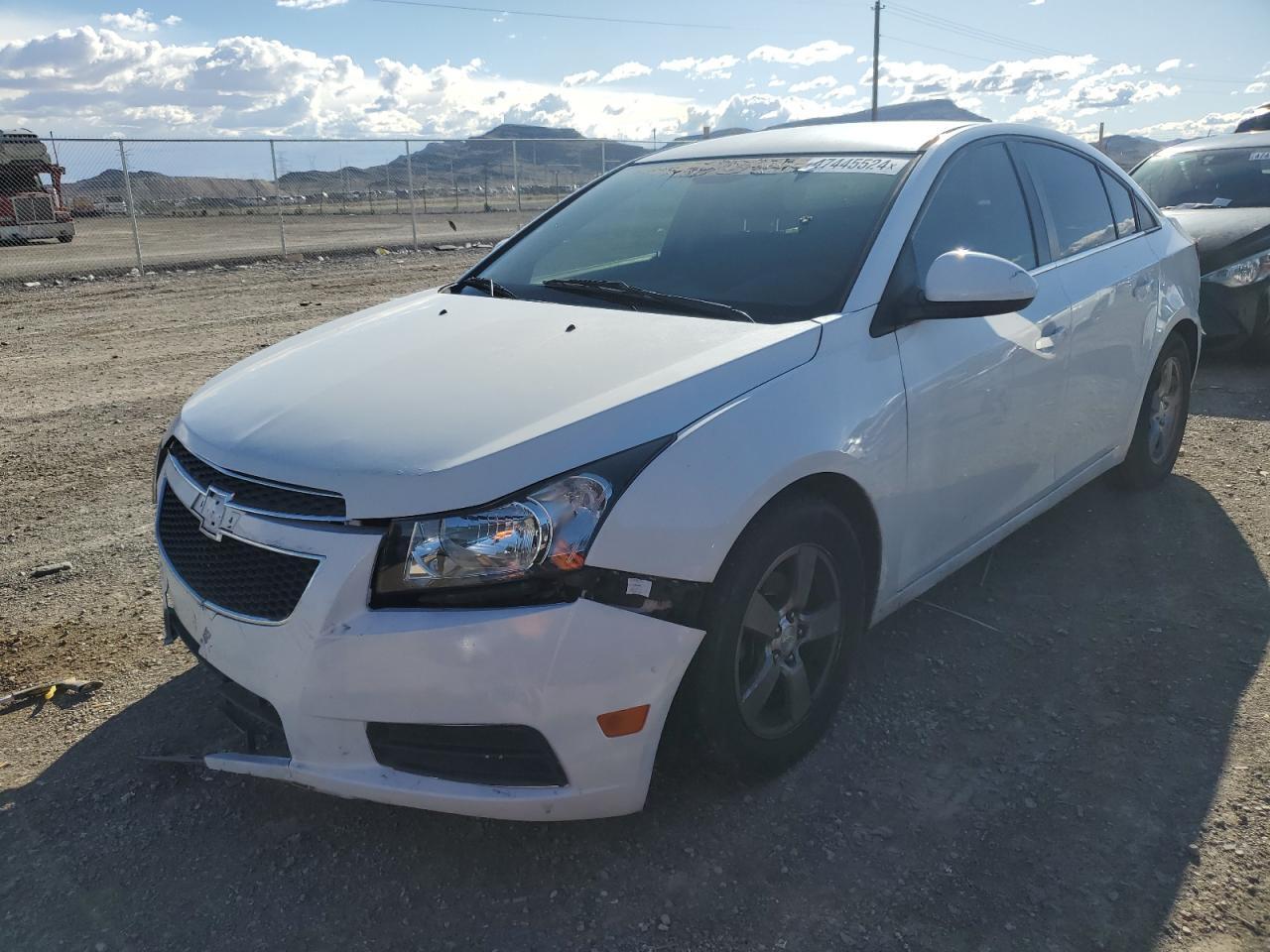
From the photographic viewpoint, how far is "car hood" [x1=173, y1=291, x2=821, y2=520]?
2242 millimetres

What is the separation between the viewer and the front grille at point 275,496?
A: 227 cm

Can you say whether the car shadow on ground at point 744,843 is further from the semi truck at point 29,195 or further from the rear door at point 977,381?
the semi truck at point 29,195

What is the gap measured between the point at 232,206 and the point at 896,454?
3815 cm

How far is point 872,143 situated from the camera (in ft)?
11.6

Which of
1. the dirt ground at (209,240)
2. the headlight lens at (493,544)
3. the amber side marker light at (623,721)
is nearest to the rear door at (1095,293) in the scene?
the amber side marker light at (623,721)

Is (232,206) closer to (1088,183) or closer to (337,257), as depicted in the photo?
(337,257)


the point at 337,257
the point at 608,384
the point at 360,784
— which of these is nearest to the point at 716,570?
the point at 608,384

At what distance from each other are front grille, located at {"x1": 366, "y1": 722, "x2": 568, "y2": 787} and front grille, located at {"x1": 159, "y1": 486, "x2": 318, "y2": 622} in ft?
1.17

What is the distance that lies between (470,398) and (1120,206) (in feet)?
11.5

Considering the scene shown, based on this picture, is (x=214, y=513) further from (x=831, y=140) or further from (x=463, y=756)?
(x=831, y=140)

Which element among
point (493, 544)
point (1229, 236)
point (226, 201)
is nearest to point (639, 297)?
point (493, 544)

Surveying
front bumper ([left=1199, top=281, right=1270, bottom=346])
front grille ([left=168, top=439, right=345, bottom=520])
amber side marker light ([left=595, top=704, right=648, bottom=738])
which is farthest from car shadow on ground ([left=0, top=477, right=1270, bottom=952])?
front bumper ([left=1199, top=281, right=1270, bottom=346])

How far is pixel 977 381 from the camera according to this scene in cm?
325

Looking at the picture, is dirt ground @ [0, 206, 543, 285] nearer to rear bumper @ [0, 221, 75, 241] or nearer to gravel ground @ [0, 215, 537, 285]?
gravel ground @ [0, 215, 537, 285]
